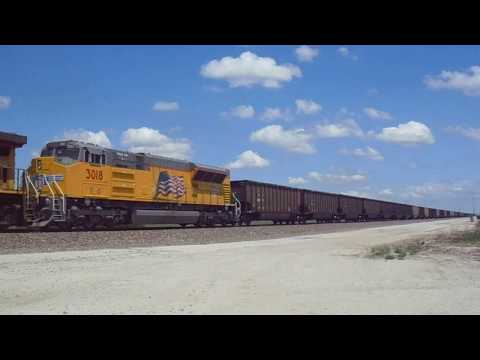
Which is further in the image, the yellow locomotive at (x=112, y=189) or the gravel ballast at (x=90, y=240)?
the yellow locomotive at (x=112, y=189)

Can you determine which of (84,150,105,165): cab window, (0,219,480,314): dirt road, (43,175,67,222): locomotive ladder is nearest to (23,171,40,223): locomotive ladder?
(43,175,67,222): locomotive ladder

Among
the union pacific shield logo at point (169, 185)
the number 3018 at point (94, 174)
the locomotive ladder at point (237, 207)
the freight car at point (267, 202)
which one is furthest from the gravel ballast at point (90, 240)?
the freight car at point (267, 202)

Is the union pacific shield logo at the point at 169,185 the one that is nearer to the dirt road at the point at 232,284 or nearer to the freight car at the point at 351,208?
the dirt road at the point at 232,284

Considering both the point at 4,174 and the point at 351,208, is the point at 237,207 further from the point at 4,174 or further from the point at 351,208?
the point at 351,208

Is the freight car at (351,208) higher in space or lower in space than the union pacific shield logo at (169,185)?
lower

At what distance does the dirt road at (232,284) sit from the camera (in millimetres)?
8156

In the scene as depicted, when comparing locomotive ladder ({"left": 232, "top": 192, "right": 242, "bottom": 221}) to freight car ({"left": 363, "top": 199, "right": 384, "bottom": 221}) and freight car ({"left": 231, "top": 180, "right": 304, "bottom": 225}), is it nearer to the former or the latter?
freight car ({"left": 231, "top": 180, "right": 304, "bottom": 225})

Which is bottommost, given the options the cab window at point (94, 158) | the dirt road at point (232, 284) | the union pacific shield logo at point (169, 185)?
the dirt road at point (232, 284)

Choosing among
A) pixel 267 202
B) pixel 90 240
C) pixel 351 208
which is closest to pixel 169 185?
pixel 90 240

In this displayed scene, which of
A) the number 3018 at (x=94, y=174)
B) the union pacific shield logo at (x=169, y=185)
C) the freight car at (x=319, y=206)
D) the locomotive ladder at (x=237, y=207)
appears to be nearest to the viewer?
the number 3018 at (x=94, y=174)

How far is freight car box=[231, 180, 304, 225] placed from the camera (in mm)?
43431

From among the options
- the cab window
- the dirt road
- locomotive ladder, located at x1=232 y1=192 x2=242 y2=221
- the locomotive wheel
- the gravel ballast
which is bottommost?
→ the dirt road
